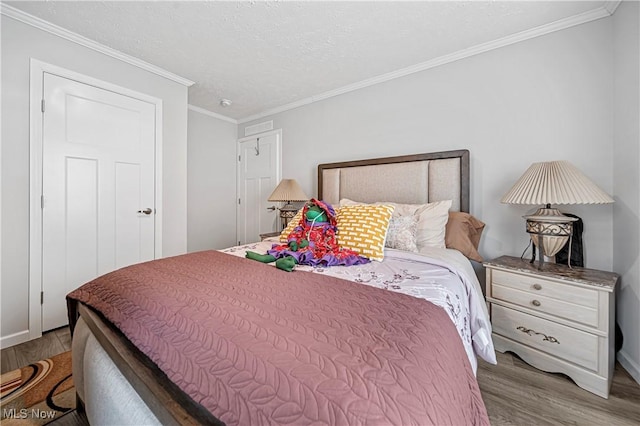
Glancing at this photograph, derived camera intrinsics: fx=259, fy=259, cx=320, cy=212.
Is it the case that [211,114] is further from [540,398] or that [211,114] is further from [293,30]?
[540,398]

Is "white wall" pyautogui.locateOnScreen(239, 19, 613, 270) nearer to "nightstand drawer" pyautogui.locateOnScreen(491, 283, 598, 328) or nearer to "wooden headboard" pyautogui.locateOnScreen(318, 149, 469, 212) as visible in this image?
"wooden headboard" pyautogui.locateOnScreen(318, 149, 469, 212)

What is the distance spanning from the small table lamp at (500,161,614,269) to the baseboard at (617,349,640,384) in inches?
27.5

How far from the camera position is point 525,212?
2.06m

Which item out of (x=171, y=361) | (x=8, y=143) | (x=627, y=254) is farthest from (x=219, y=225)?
(x=627, y=254)

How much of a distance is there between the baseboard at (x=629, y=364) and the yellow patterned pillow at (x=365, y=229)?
Answer: 1585mm

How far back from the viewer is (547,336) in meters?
1.59

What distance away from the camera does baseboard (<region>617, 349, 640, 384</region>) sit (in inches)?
59.3

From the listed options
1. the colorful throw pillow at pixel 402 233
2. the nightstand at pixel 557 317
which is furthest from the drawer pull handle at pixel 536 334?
the colorful throw pillow at pixel 402 233

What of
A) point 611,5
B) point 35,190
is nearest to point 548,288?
point 611,5

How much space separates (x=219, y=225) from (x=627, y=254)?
14.1 ft

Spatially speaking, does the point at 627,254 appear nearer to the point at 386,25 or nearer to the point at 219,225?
the point at 386,25

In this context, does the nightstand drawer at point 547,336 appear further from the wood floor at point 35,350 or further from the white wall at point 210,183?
the white wall at point 210,183

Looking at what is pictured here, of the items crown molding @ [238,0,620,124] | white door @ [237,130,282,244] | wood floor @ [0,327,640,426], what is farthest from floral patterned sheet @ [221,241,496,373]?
white door @ [237,130,282,244]

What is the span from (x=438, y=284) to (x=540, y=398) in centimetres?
94
